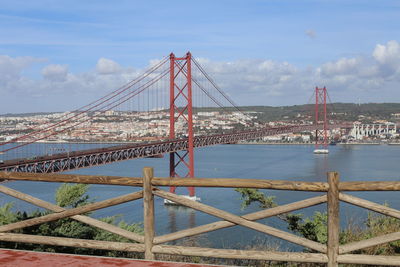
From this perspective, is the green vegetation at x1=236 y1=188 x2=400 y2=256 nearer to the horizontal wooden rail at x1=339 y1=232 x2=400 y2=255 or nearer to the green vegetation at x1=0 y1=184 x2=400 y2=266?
the green vegetation at x1=0 y1=184 x2=400 y2=266

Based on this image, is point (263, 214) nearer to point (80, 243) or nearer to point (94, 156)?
point (80, 243)

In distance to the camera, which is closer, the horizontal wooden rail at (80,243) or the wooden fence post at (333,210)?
the wooden fence post at (333,210)

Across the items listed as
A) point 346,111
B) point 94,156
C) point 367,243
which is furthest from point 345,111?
point 367,243

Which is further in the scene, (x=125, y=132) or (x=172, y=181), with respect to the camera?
(x=125, y=132)

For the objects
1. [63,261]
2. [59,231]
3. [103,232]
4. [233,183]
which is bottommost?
[103,232]

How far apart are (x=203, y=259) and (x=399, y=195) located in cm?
2604

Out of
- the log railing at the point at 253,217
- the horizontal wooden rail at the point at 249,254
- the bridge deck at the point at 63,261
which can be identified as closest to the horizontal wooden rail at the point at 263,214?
the log railing at the point at 253,217

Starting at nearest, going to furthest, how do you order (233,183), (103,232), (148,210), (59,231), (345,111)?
(233,183), (148,210), (59,231), (103,232), (345,111)

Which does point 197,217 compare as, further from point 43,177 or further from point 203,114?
point 203,114

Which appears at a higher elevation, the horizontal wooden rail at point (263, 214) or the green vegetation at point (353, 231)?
the horizontal wooden rail at point (263, 214)

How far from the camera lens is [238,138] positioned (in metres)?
35.2

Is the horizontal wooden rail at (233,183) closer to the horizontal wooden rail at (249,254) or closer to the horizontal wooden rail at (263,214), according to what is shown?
the horizontal wooden rail at (263,214)

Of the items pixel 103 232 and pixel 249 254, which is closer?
pixel 249 254

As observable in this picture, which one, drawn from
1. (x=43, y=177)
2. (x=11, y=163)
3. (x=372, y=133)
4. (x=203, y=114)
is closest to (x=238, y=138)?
(x=11, y=163)
